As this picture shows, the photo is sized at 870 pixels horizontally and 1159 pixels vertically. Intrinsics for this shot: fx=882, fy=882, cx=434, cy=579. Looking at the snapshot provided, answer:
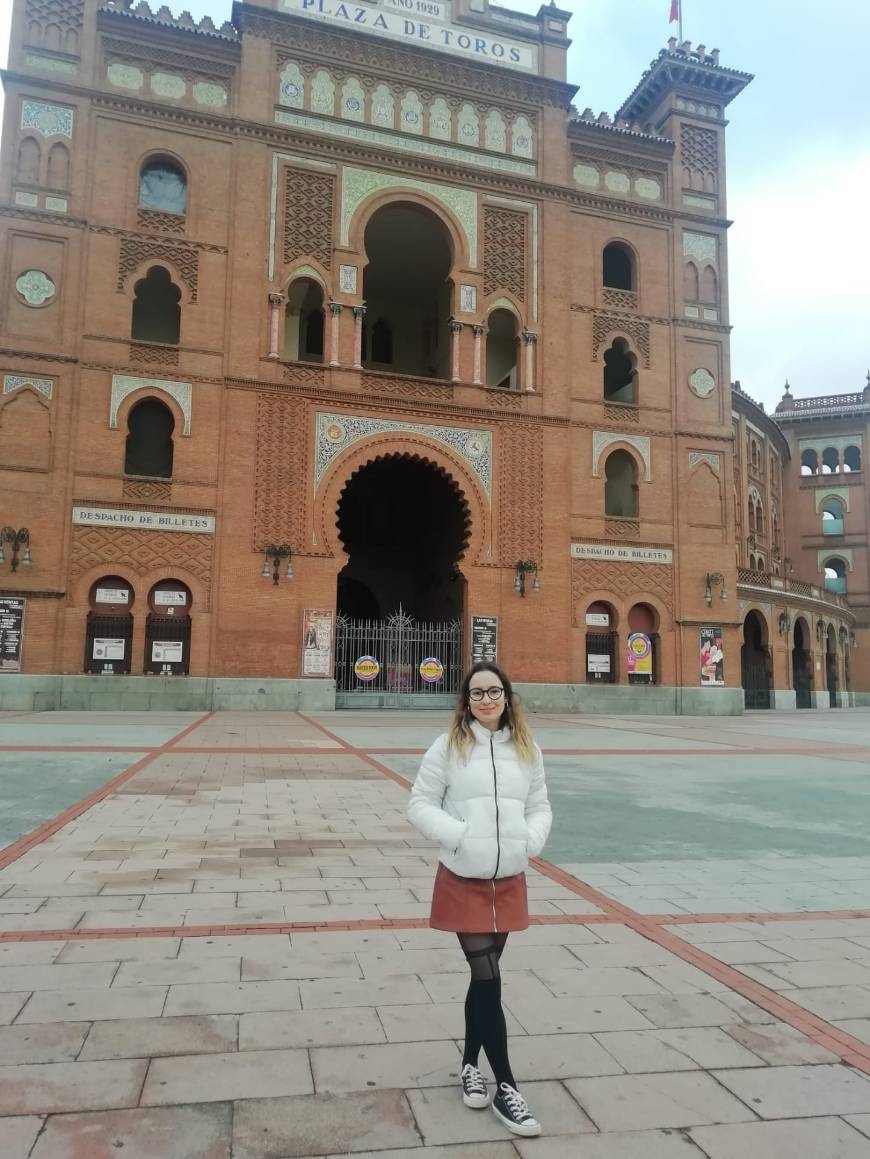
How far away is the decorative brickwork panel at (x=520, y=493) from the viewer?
23719mm

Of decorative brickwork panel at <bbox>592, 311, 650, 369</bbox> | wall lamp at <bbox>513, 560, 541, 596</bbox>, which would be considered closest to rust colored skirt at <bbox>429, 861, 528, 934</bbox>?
wall lamp at <bbox>513, 560, 541, 596</bbox>

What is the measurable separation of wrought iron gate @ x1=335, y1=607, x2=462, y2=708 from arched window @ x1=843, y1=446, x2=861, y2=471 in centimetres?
3303

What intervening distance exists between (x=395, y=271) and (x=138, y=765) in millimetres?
21775

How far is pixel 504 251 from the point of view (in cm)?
2486

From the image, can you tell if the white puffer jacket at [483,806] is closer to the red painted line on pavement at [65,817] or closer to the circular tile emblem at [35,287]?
the red painted line on pavement at [65,817]

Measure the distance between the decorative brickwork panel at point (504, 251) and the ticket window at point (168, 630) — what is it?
1182 cm

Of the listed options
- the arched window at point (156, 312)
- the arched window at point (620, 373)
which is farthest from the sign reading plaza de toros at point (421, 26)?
the arched window at point (620, 373)

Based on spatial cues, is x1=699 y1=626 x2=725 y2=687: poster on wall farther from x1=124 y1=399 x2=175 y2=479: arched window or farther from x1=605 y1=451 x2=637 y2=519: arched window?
x1=124 y1=399 x2=175 y2=479: arched window

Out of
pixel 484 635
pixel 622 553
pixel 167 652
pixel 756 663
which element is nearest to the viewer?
pixel 167 652

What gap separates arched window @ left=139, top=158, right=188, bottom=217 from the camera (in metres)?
22.4

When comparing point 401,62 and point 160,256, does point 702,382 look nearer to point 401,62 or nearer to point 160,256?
point 401,62

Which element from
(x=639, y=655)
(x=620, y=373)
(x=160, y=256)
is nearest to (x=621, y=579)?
(x=639, y=655)

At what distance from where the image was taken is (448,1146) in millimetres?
2547

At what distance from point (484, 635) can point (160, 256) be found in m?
12.6
